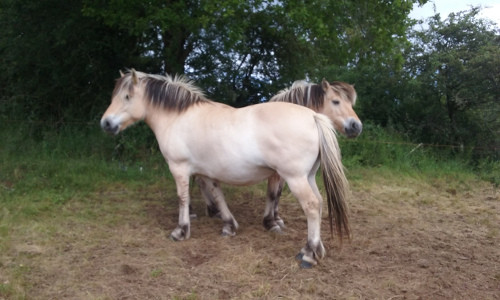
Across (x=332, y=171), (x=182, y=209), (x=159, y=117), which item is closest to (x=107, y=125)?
(x=159, y=117)

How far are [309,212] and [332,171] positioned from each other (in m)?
0.44

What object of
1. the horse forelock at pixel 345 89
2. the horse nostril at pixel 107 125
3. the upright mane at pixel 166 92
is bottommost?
the horse nostril at pixel 107 125

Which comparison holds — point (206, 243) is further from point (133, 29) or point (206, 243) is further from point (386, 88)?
point (386, 88)

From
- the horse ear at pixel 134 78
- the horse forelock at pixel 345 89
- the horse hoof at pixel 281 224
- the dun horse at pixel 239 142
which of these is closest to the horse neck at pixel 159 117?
the dun horse at pixel 239 142

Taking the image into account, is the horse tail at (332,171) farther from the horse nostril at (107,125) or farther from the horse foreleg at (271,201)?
the horse nostril at (107,125)

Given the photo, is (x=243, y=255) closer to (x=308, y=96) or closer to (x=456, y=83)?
(x=308, y=96)

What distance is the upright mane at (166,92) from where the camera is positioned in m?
4.77

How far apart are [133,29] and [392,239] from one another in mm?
5103

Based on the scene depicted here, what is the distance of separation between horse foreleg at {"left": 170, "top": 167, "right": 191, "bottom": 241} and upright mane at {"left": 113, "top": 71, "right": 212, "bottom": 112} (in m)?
0.78

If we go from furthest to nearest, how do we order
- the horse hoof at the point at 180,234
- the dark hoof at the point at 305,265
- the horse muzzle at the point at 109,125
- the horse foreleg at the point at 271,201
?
the horse foreleg at the point at 271,201 < the horse muzzle at the point at 109,125 < the horse hoof at the point at 180,234 < the dark hoof at the point at 305,265

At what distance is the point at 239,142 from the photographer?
402 centimetres

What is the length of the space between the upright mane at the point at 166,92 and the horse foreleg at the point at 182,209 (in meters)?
0.78

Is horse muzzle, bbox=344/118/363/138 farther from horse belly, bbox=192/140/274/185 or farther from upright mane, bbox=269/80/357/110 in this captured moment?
horse belly, bbox=192/140/274/185

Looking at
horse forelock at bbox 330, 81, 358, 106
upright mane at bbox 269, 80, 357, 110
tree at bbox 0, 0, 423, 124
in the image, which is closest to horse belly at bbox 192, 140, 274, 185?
upright mane at bbox 269, 80, 357, 110
